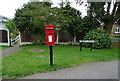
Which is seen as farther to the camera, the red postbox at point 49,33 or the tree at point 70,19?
the tree at point 70,19

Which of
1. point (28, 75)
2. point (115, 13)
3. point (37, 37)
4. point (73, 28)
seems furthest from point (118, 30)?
point (28, 75)

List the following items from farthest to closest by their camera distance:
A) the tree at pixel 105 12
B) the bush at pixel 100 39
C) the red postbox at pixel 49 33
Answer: the tree at pixel 105 12 < the bush at pixel 100 39 < the red postbox at pixel 49 33

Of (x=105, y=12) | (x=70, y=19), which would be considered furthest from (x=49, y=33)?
(x=105, y=12)

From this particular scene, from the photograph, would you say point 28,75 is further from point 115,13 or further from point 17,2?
point 115,13

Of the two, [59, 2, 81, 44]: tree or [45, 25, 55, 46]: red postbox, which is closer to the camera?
[45, 25, 55, 46]: red postbox

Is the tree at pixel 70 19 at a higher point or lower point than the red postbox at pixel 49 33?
higher

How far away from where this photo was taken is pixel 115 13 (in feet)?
Result: 39.4

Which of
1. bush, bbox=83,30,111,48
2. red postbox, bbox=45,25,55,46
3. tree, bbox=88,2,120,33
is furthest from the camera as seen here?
tree, bbox=88,2,120,33

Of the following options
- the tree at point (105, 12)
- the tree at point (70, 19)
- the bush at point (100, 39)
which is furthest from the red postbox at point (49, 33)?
the tree at point (105, 12)

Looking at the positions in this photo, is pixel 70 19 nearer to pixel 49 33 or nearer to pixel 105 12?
pixel 105 12

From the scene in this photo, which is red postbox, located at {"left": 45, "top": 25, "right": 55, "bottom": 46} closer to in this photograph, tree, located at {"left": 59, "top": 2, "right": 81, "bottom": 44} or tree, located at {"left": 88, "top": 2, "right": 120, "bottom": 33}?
tree, located at {"left": 59, "top": 2, "right": 81, "bottom": 44}

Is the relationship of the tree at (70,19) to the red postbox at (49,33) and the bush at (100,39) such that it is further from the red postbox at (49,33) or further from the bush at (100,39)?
the red postbox at (49,33)

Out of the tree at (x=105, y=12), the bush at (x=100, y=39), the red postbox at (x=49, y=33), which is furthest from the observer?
the tree at (x=105, y=12)

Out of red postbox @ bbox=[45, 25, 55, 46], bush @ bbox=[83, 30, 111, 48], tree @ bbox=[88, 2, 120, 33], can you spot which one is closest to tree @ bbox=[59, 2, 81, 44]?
tree @ bbox=[88, 2, 120, 33]
